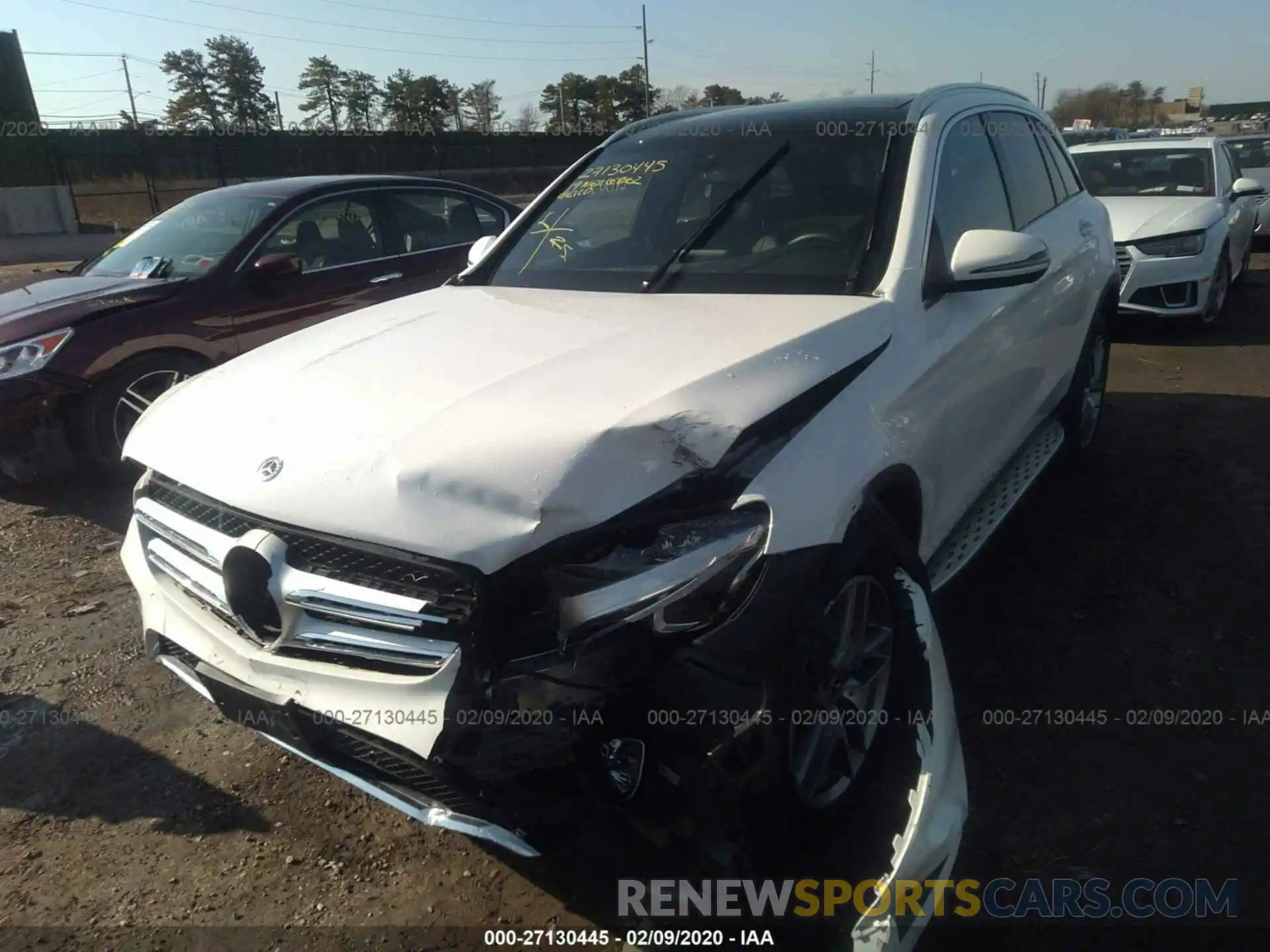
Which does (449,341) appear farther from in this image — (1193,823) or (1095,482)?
(1095,482)

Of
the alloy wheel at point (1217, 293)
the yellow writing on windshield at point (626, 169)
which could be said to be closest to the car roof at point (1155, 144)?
the alloy wheel at point (1217, 293)

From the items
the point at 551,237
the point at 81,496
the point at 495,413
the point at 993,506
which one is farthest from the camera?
the point at 81,496

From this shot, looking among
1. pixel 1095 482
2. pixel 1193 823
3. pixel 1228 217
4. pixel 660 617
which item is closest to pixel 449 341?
pixel 660 617

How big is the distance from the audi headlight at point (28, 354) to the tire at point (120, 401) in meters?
0.28

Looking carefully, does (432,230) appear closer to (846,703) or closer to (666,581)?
(846,703)

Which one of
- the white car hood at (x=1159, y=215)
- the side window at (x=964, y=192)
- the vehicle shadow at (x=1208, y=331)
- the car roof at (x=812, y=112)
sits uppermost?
the car roof at (x=812, y=112)

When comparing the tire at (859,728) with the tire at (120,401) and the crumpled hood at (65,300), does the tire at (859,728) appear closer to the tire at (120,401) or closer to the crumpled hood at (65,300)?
the tire at (120,401)

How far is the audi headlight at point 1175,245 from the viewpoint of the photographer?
796 centimetres

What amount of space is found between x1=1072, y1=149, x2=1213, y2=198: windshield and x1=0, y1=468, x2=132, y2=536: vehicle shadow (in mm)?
8955

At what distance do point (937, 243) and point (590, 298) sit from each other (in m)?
1.12

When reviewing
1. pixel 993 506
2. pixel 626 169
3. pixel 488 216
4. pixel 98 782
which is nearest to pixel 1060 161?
pixel 993 506

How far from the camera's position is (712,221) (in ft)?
10.7

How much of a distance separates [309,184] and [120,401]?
2064 millimetres

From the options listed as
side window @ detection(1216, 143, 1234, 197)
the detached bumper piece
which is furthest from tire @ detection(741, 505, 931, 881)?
side window @ detection(1216, 143, 1234, 197)
